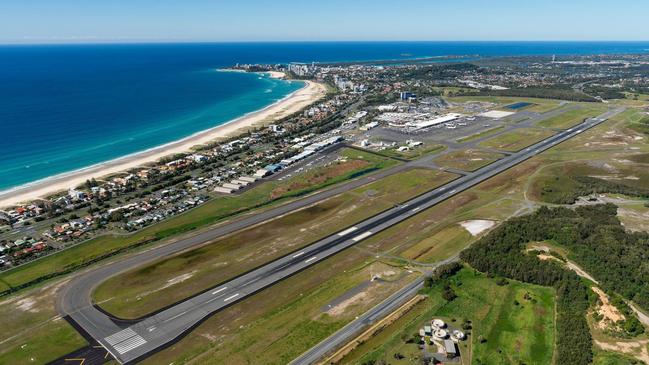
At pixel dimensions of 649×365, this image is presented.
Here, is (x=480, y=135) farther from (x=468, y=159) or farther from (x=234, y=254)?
(x=234, y=254)

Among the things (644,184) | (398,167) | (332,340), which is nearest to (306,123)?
(398,167)

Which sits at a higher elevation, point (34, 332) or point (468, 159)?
point (468, 159)

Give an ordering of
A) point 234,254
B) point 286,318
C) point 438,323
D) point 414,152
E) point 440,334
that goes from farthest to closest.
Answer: point 414,152 → point 234,254 → point 286,318 → point 438,323 → point 440,334

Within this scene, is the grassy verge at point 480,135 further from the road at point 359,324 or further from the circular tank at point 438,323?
the circular tank at point 438,323

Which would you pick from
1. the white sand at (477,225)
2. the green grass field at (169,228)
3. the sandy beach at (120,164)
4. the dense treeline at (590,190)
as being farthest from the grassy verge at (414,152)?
the sandy beach at (120,164)

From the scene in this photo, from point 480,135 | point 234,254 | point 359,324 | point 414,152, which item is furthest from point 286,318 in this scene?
point 480,135

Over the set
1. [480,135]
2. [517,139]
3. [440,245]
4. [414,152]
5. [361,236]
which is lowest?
[440,245]

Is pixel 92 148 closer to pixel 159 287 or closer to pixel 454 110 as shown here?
pixel 159 287
